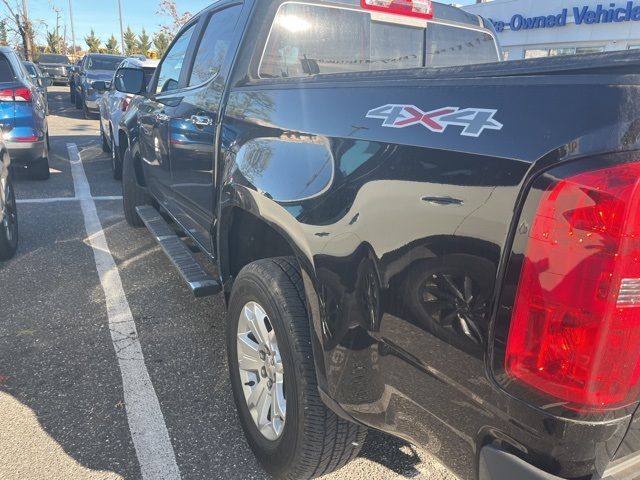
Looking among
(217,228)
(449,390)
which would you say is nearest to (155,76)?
(217,228)

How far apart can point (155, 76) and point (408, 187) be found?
3.85 m

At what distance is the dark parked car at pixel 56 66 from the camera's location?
2653 cm

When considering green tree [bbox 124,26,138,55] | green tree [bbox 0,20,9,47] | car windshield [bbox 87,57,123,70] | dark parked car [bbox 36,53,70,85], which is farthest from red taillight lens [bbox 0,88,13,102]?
green tree [bbox 124,26,138,55]

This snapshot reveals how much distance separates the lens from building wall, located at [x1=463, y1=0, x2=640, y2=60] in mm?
15578

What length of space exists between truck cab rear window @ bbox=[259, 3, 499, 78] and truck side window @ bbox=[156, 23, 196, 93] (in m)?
1.33

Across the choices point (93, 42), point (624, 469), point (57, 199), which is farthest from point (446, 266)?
point (93, 42)

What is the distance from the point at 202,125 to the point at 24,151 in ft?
17.0

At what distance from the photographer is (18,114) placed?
22.6 ft

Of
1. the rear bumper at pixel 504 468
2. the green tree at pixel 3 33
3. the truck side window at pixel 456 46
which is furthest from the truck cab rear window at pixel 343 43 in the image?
the green tree at pixel 3 33

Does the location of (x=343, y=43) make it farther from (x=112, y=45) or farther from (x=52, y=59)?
(x=112, y=45)

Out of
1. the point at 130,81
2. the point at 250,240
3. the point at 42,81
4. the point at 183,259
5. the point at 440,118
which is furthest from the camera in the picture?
the point at 42,81

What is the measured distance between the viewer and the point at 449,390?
4.63ft

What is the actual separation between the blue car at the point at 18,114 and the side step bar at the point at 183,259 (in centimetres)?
331

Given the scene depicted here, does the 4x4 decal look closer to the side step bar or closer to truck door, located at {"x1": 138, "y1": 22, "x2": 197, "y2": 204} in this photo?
the side step bar
